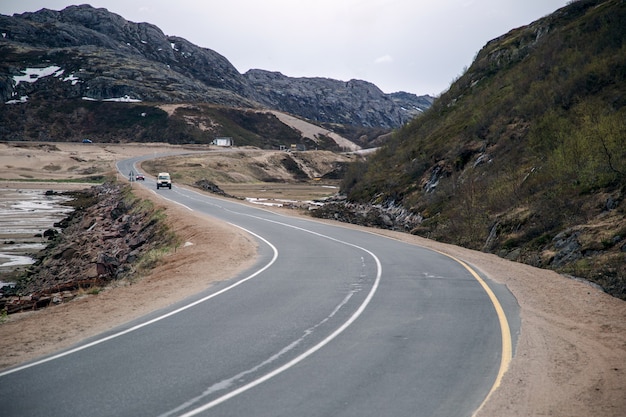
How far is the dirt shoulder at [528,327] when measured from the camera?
6.85 m

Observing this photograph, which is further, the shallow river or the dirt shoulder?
the shallow river

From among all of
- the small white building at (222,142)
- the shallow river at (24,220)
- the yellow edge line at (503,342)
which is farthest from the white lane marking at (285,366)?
the small white building at (222,142)

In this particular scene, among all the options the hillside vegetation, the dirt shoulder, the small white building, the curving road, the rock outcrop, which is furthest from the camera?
the small white building

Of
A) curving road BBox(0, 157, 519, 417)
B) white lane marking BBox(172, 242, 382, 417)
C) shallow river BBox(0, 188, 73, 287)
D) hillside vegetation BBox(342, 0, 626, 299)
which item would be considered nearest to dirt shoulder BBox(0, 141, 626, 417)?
curving road BBox(0, 157, 519, 417)

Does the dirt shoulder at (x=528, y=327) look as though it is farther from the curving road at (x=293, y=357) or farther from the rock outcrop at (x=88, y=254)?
the rock outcrop at (x=88, y=254)

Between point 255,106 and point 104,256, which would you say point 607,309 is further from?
point 255,106

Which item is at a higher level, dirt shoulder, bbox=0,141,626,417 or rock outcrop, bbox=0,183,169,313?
dirt shoulder, bbox=0,141,626,417

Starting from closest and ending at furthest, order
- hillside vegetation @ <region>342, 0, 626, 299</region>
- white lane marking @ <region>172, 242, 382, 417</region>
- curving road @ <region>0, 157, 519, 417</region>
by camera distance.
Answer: white lane marking @ <region>172, 242, 382, 417</region>, curving road @ <region>0, 157, 519, 417</region>, hillside vegetation @ <region>342, 0, 626, 299</region>

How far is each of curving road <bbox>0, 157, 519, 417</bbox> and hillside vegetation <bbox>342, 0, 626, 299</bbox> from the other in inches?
238

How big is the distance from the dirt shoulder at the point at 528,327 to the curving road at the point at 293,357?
1.39 feet

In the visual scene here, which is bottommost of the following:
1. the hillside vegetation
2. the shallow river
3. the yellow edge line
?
the shallow river

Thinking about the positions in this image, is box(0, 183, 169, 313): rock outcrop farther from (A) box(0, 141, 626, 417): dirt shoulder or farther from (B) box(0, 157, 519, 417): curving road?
(B) box(0, 157, 519, 417): curving road

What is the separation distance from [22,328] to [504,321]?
10.2 m

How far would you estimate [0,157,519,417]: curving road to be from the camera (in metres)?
6.58
